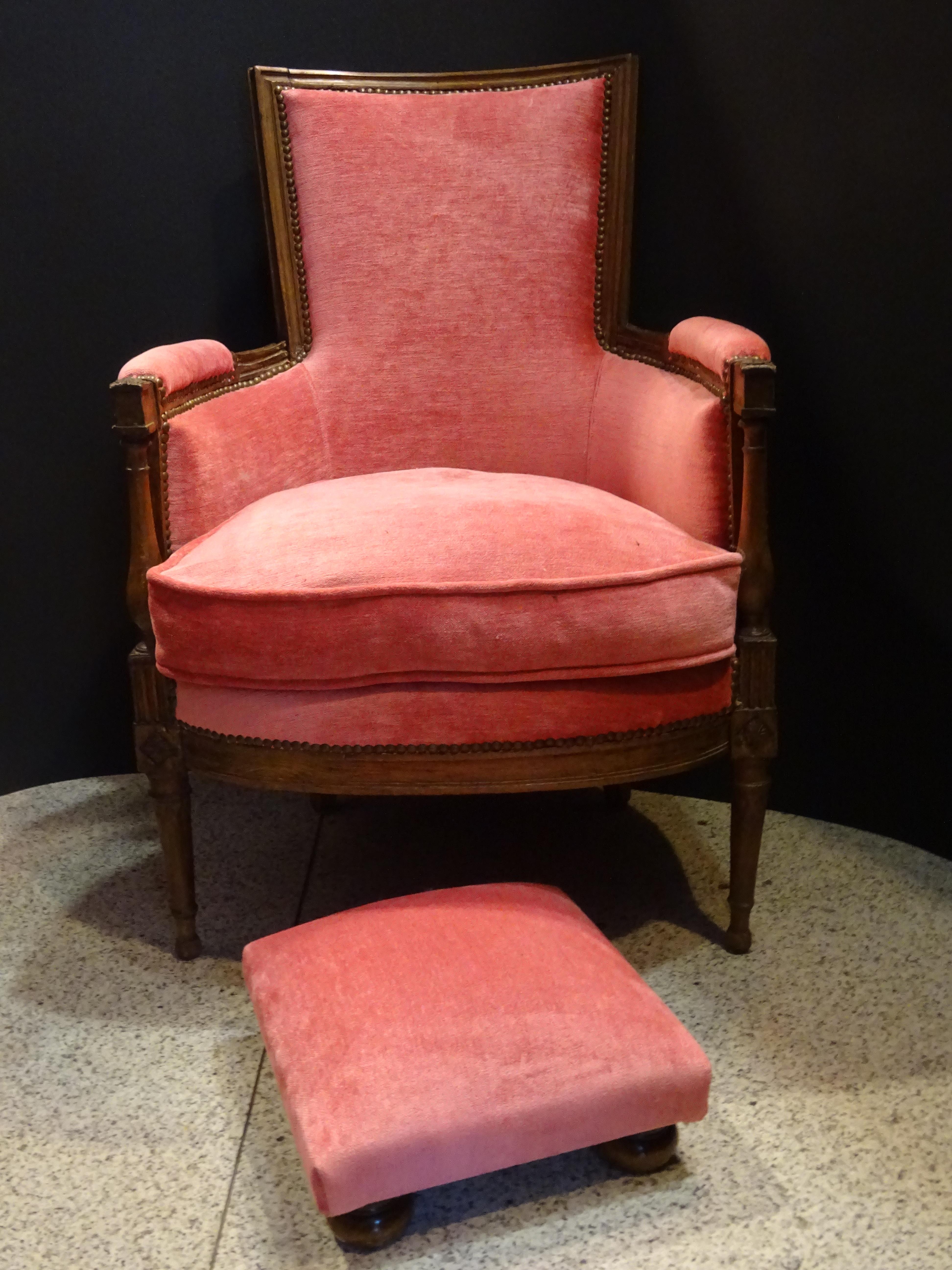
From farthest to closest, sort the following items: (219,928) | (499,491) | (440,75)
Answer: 1. (440,75)
2. (219,928)
3. (499,491)

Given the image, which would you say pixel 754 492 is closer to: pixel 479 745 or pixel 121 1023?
pixel 479 745

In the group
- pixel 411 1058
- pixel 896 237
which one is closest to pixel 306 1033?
pixel 411 1058

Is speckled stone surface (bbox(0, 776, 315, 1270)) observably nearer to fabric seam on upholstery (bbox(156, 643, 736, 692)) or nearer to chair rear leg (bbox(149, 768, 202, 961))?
chair rear leg (bbox(149, 768, 202, 961))

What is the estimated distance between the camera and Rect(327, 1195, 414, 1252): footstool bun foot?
983 mm

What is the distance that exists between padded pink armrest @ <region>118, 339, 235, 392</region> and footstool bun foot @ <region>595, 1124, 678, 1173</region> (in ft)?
3.06

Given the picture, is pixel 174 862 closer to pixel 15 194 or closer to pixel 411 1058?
pixel 411 1058

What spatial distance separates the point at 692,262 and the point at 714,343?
20.5 inches

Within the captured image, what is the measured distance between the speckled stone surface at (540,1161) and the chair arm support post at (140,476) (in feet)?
1.44

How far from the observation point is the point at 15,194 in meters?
1.75

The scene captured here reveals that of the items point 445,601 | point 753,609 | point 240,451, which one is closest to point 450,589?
point 445,601

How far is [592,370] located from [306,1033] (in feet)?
3.45

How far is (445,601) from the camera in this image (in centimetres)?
116

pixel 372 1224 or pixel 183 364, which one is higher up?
pixel 183 364

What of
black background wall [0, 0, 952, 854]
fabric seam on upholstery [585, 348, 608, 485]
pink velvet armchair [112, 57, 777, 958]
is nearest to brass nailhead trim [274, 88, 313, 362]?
pink velvet armchair [112, 57, 777, 958]
